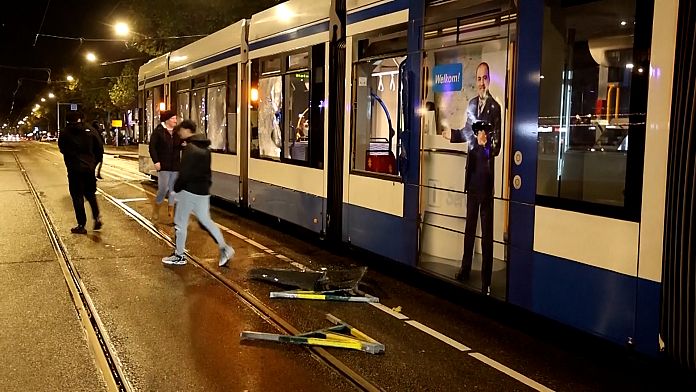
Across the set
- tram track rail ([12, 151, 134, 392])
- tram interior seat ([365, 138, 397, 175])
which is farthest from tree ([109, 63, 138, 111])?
tram interior seat ([365, 138, 397, 175])

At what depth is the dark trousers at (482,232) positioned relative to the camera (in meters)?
6.75

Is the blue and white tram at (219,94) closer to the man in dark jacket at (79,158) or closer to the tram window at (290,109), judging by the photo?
the tram window at (290,109)

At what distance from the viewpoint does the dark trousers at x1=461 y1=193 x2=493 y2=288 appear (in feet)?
22.2

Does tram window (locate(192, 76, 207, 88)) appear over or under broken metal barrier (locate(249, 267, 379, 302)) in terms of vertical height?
over

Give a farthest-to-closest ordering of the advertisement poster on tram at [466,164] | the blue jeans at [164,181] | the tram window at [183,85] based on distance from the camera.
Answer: the tram window at [183,85]
the blue jeans at [164,181]
the advertisement poster on tram at [466,164]

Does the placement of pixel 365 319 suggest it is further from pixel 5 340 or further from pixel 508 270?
pixel 5 340

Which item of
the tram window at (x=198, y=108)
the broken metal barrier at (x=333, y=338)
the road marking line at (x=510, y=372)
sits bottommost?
the road marking line at (x=510, y=372)

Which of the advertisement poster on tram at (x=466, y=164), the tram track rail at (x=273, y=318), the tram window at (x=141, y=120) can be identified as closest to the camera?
the tram track rail at (x=273, y=318)

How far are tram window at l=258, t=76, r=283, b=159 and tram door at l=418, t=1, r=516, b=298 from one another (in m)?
4.19

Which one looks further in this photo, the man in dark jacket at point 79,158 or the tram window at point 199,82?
the tram window at point 199,82

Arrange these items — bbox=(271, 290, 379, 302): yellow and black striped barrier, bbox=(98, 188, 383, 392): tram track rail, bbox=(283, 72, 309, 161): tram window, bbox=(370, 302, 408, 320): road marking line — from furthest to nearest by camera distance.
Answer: bbox=(283, 72, 309, 161): tram window < bbox=(271, 290, 379, 302): yellow and black striped barrier < bbox=(370, 302, 408, 320): road marking line < bbox=(98, 188, 383, 392): tram track rail

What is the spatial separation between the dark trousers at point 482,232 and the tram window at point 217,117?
8073 millimetres

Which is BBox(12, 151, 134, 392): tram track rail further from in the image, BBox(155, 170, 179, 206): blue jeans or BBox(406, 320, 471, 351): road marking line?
BBox(155, 170, 179, 206): blue jeans

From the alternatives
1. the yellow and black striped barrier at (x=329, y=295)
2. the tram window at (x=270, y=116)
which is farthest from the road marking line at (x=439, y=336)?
the tram window at (x=270, y=116)
